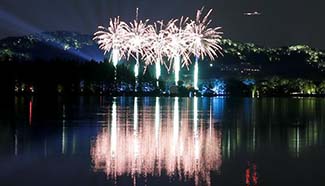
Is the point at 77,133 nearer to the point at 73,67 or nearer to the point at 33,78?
the point at 33,78

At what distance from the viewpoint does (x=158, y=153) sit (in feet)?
72.1

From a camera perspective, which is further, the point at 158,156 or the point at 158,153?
the point at 158,153

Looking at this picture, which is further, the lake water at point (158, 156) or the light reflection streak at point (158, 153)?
the light reflection streak at point (158, 153)

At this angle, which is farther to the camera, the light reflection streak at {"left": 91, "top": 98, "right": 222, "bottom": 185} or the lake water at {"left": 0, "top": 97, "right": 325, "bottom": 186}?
the light reflection streak at {"left": 91, "top": 98, "right": 222, "bottom": 185}

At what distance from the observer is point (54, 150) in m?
23.0

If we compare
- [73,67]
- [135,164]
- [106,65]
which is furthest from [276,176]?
[106,65]

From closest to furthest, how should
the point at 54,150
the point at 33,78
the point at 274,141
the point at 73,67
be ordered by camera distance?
1. the point at 54,150
2. the point at 274,141
3. the point at 33,78
4. the point at 73,67

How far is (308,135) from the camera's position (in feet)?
102

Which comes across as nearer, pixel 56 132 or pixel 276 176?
pixel 276 176

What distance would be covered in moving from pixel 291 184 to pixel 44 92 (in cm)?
11270

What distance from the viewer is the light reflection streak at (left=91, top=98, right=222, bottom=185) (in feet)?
58.3

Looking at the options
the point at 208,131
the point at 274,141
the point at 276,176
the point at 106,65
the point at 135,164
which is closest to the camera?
the point at 276,176

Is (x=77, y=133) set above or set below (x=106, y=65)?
below

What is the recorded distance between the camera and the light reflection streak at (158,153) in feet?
58.3
